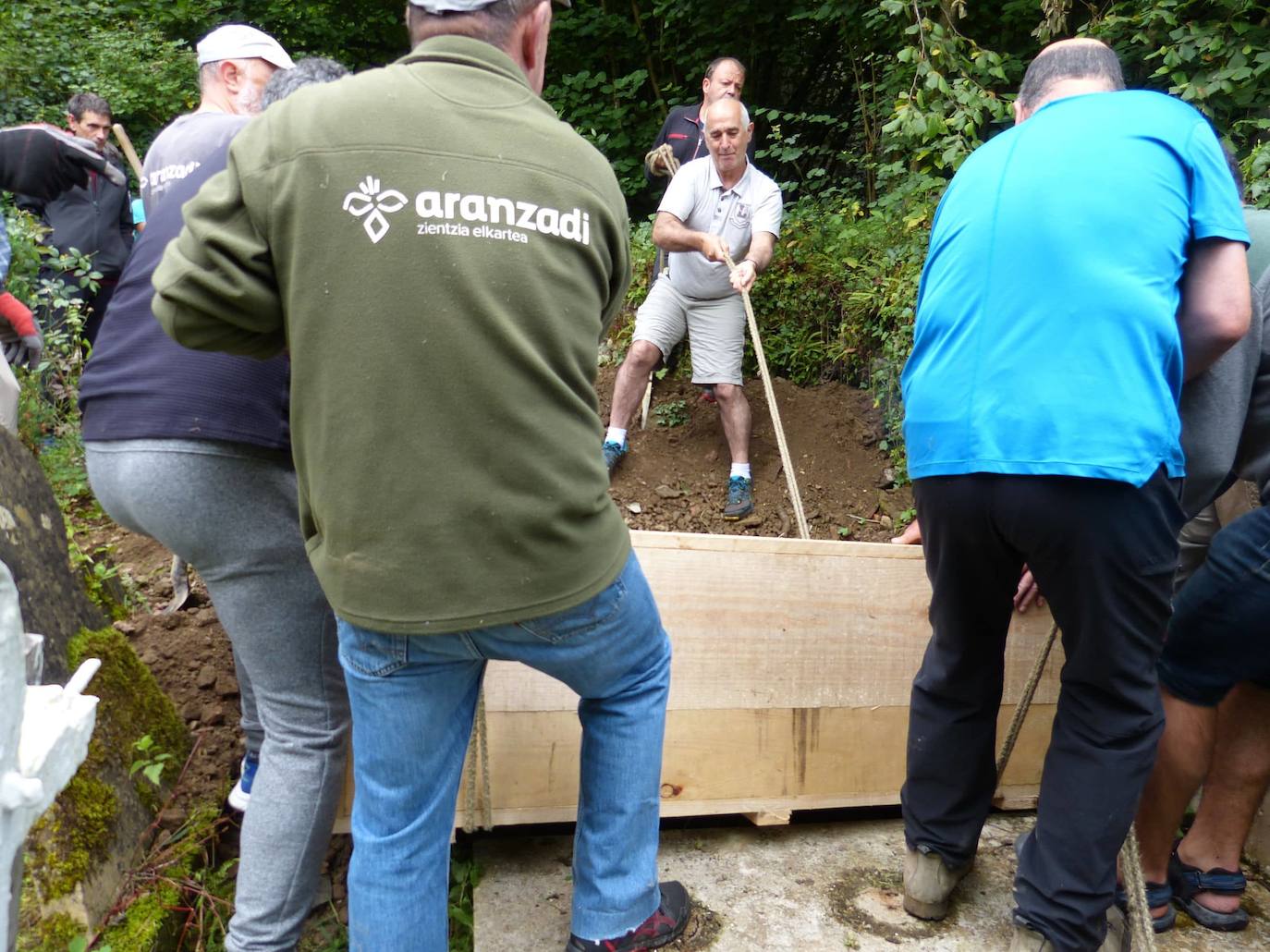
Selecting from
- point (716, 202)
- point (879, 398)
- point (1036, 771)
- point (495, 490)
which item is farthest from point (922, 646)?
point (716, 202)

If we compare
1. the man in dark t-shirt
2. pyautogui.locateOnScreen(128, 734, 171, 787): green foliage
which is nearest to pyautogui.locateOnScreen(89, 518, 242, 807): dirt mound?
pyautogui.locateOnScreen(128, 734, 171, 787): green foliage

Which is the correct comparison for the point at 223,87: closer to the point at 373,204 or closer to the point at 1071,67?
the point at 373,204

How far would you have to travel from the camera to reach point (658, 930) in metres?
2.16

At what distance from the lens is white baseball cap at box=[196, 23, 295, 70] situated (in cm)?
224

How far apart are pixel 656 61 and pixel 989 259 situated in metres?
8.89

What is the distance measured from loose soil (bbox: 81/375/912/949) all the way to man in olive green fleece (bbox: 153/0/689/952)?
150cm

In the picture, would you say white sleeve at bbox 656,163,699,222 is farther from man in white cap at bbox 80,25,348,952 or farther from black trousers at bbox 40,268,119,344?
man in white cap at bbox 80,25,348,952

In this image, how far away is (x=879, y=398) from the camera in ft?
17.2

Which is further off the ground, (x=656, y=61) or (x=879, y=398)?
(x=656, y=61)

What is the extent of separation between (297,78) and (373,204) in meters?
0.76

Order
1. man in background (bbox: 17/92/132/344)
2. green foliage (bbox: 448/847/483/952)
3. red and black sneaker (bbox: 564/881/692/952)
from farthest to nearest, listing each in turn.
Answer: man in background (bbox: 17/92/132/344)
green foliage (bbox: 448/847/483/952)
red and black sneaker (bbox: 564/881/692/952)

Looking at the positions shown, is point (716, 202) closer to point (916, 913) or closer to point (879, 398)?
point (879, 398)

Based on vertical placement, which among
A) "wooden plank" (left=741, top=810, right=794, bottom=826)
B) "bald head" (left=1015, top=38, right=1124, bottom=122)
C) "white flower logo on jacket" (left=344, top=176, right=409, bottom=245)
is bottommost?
"wooden plank" (left=741, top=810, right=794, bottom=826)

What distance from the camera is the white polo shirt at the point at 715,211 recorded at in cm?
517
